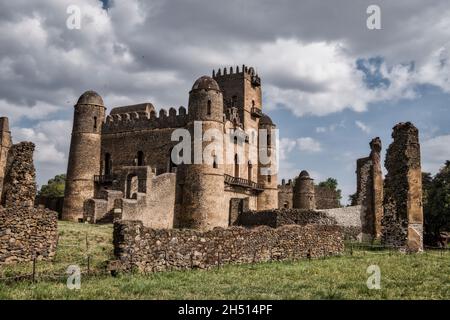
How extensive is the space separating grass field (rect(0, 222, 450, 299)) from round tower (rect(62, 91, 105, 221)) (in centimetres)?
2781

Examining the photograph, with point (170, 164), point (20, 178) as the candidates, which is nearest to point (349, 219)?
point (170, 164)

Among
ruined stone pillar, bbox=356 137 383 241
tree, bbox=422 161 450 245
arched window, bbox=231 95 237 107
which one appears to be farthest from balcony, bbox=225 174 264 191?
tree, bbox=422 161 450 245

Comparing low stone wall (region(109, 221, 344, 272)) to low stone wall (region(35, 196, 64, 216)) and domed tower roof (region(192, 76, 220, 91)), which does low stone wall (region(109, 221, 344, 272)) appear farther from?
low stone wall (region(35, 196, 64, 216))

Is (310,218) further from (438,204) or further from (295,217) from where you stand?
(438,204)

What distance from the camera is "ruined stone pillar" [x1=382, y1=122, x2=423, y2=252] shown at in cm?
2306

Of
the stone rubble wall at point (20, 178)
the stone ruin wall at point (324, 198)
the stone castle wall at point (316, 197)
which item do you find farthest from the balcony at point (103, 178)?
the stone ruin wall at point (324, 198)

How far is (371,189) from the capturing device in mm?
36500

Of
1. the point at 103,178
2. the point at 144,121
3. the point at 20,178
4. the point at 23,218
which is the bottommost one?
the point at 23,218

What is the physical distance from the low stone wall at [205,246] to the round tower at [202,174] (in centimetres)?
1720

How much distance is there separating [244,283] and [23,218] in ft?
24.0

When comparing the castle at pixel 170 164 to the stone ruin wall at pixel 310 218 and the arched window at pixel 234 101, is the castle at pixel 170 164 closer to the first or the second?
the arched window at pixel 234 101

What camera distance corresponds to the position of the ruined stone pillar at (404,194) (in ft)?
75.7

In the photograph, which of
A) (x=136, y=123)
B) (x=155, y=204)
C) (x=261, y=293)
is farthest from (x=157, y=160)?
(x=261, y=293)

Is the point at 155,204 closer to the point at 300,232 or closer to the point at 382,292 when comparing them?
the point at 300,232
